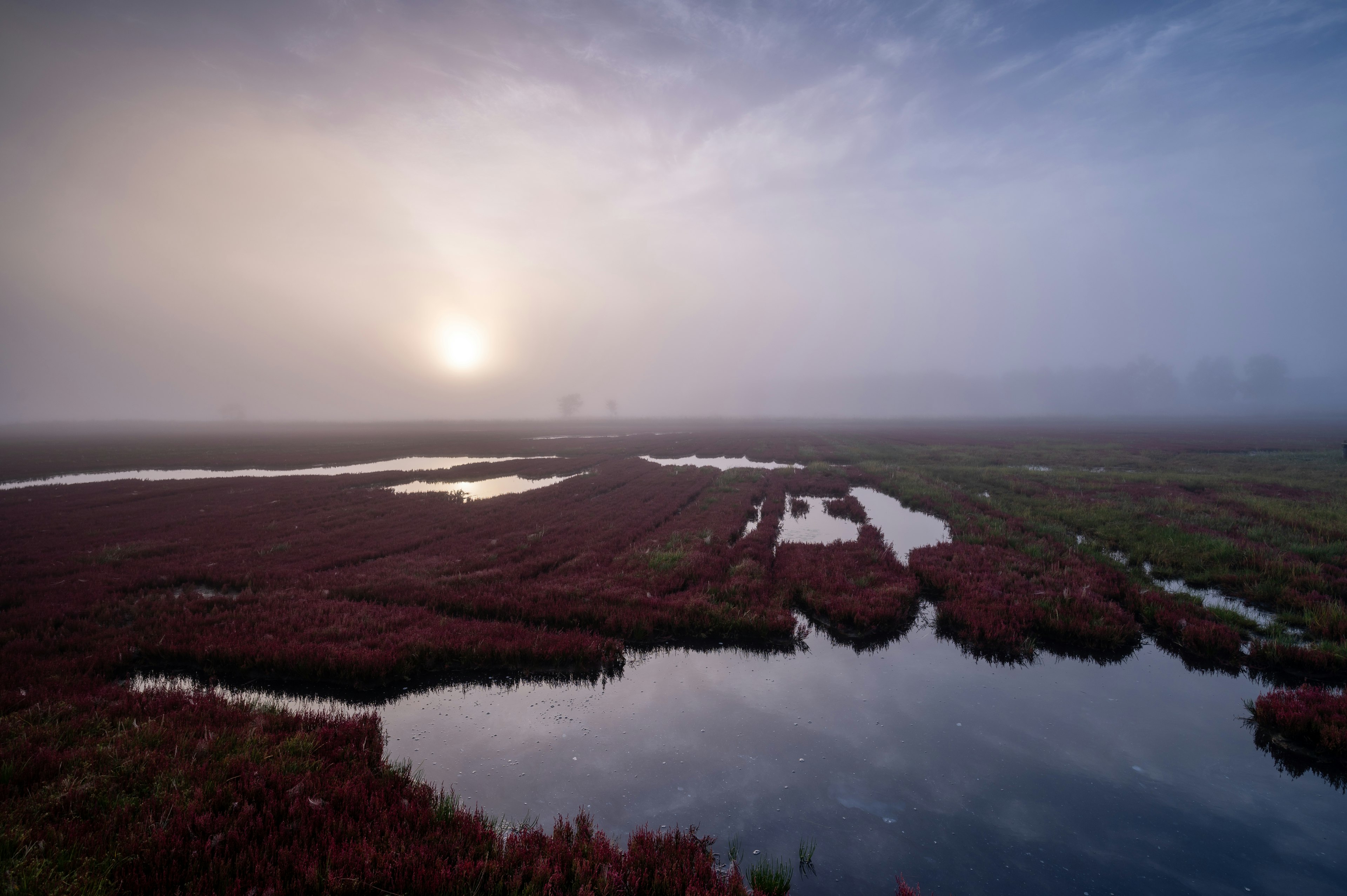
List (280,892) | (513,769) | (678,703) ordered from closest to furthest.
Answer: (280,892) → (513,769) → (678,703)

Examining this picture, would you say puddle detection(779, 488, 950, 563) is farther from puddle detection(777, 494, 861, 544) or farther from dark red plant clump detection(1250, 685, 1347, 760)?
dark red plant clump detection(1250, 685, 1347, 760)

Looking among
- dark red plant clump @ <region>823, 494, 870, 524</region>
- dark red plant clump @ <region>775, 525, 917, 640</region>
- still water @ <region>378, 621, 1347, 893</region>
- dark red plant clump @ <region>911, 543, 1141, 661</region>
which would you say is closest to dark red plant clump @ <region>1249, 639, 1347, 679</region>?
still water @ <region>378, 621, 1347, 893</region>

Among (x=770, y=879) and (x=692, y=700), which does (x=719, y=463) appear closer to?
(x=692, y=700)

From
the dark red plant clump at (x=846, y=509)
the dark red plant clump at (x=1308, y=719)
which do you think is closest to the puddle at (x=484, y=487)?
the dark red plant clump at (x=846, y=509)

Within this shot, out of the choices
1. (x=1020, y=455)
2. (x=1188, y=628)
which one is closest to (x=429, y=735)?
(x=1188, y=628)

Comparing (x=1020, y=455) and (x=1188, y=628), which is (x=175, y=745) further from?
(x=1020, y=455)

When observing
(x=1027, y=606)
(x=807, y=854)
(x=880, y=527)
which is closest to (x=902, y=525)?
(x=880, y=527)
